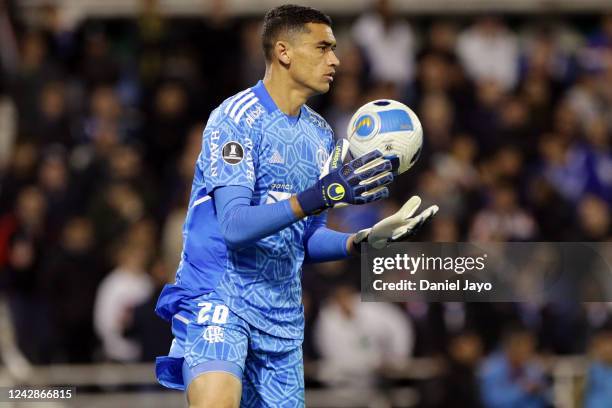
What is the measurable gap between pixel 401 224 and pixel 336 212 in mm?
6217

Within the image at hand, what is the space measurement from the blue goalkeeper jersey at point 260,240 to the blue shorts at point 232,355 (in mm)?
60

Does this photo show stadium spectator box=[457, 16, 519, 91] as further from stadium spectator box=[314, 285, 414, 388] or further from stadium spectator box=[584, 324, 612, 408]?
stadium spectator box=[584, 324, 612, 408]

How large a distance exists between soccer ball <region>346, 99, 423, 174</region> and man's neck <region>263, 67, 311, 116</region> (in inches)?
13.6

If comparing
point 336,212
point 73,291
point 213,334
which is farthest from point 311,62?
point 73,291

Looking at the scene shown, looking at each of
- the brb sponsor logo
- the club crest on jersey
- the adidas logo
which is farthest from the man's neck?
the brb sponsor logo

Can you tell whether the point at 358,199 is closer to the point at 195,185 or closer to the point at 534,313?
the point at 195,185

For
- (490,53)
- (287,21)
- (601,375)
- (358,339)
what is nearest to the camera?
(287,21)

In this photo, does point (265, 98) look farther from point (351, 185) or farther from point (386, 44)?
point (386, 44)

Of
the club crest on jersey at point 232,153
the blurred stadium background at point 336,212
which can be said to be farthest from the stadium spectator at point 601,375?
the club crest on jersey at point 232,153

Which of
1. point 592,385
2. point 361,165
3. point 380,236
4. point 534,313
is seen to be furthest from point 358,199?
point 534,313

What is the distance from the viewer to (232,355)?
20.2 feet

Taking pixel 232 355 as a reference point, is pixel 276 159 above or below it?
above

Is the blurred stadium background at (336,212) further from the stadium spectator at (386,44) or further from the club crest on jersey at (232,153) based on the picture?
the club crest on jersey at (232,153)

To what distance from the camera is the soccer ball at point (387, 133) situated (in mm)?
6242
